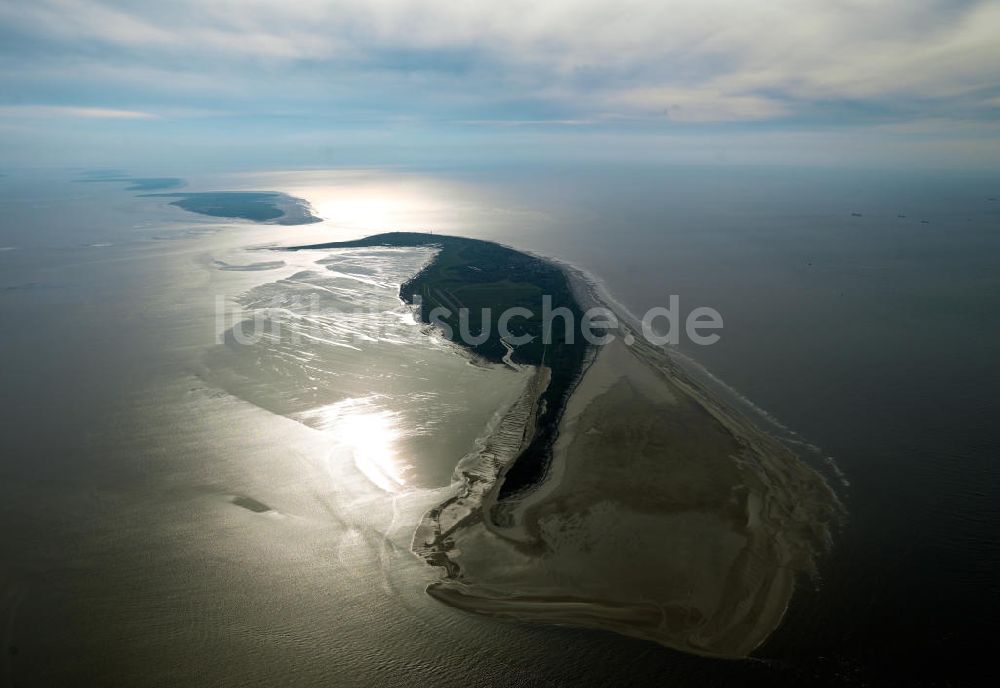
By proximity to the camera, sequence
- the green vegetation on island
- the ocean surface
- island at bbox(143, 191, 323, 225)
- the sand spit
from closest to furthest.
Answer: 1. the ocean surface
2. the sand spit
3. the green vegetation on island
4. island at bbox(143, 191, 323, 225)

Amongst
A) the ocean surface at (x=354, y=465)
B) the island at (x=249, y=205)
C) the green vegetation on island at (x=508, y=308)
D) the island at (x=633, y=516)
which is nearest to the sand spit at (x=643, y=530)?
the island at (x=633, y=516)

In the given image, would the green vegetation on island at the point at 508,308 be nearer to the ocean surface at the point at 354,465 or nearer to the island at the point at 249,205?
the ocean surface at the point at 354,465

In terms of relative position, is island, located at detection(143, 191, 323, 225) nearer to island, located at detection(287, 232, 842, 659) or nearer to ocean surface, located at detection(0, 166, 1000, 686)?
ocean surface, located at detection(0, 166, 1000, 686)

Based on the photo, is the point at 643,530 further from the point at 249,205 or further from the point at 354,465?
the point at 249,205

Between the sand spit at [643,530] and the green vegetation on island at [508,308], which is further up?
the green vegetation on island at [508,308]

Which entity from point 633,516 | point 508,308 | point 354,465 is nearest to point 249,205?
point 508,308

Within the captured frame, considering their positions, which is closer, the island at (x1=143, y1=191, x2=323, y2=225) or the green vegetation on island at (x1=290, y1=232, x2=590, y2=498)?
the green vegetation on island at (x1=290, y1=232, x2=590, y2=498)

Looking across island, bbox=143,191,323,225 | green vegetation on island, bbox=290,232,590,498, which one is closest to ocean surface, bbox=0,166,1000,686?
green vegetation on island, bbox=290,232,590,498

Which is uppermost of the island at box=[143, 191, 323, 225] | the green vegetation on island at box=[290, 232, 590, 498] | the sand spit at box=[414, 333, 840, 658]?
the island at box=[143, 191, 323, 225]
